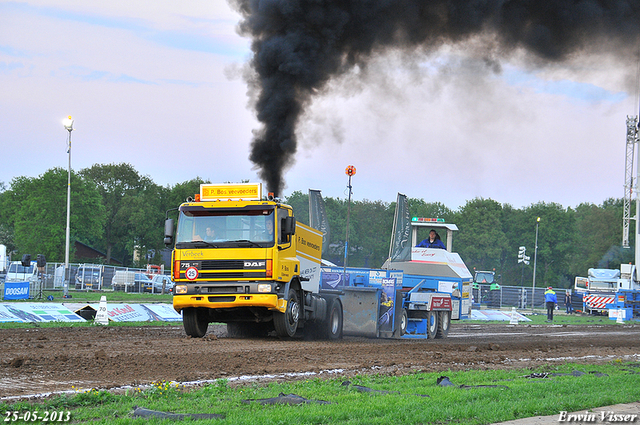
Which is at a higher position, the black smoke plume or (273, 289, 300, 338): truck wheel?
the black smoke plume

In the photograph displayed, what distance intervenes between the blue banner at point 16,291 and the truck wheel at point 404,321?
17705mm

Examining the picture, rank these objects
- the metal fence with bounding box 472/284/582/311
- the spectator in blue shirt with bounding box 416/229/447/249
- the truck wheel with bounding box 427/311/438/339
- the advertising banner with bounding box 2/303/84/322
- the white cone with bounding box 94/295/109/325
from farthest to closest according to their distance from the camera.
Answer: the metal fence with bounding box 472/284/582/311 → the spectator in blue shirt with bounding box 416/229/447/249 → the truck wheel with bounding box 427/311/438/339 → the white cone with bounding box 94/295/109/325 → the advertising banner with bounding box 2/303/84/322

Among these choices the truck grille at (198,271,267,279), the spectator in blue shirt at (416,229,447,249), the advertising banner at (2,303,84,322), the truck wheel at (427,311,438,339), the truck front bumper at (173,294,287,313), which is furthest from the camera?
the spectator in blue shirt at (416,229,447,249)

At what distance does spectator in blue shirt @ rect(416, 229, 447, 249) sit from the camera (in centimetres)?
2071

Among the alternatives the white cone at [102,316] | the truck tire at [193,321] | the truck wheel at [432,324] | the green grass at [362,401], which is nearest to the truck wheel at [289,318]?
the truck tire at [193,321]

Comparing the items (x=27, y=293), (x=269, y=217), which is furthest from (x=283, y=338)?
(x=27, y=293)

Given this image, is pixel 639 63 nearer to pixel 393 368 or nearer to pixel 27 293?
pixel 393 368

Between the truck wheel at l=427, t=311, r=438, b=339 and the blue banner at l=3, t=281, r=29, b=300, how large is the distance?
18155 mm

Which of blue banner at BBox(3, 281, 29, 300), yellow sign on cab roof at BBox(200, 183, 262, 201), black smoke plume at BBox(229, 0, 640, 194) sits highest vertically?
black smoke plume at BBox(229, 0, 640, 194)

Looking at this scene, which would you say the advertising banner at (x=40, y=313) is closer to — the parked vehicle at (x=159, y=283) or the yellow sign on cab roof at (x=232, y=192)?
the yellow sign on cab roof at (x=232, y=192)

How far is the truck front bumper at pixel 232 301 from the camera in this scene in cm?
1347

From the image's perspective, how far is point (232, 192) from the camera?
Result: 14.4m

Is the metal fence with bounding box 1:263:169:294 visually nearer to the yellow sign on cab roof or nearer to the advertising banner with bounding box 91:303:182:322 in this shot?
the advertising banner with bounding box 91:303:182:322

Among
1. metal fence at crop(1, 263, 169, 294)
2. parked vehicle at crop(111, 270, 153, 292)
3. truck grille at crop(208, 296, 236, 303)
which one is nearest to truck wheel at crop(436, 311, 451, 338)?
truck grille at crop(208, 296, 236, 303)
